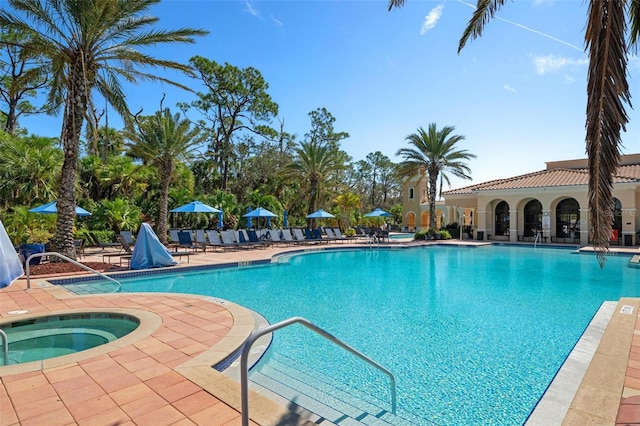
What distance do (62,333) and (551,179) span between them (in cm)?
2882

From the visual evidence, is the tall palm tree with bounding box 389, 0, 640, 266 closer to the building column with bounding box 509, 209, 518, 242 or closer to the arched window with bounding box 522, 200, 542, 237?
the building column with bounding box 509, 209, 518, 242

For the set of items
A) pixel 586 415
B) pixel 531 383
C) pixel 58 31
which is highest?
pixel 58 31

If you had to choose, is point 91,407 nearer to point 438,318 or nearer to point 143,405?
point 143,405

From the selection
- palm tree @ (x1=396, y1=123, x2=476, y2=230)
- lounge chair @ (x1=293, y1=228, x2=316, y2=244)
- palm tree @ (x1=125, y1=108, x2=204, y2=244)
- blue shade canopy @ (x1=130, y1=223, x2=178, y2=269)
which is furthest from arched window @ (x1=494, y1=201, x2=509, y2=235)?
blue shade canopy @ (x1=130, y1=223, x2=178, y2=269)

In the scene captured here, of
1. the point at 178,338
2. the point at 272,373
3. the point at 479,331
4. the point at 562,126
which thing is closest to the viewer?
the point at 272,373

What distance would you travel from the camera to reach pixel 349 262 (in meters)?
16.6

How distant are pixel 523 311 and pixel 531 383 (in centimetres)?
379

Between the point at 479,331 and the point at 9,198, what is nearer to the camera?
the point at 479,331

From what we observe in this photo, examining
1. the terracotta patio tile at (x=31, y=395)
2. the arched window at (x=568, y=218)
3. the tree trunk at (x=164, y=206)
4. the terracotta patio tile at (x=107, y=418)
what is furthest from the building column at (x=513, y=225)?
the terracotta patio tile at (x=31, y=395)

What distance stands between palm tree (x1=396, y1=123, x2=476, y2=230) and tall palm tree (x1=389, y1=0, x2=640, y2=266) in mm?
24194

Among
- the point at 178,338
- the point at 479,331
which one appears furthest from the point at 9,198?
the point at 479,331

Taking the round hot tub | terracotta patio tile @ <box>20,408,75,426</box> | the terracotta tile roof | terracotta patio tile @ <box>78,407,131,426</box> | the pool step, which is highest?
the terracotta tile roof

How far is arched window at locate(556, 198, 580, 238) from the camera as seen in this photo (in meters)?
25.8

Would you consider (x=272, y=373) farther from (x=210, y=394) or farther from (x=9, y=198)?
(x=9, y=198)
